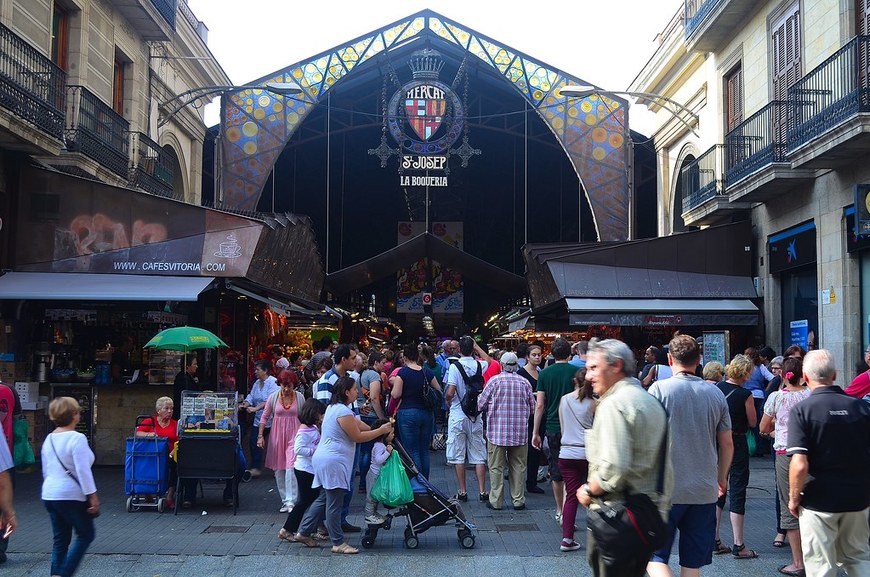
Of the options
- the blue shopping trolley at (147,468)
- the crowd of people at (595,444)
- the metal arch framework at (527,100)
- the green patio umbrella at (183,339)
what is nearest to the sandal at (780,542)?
the crowd of people at (595,444)

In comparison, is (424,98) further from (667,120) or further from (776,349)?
(776,349)

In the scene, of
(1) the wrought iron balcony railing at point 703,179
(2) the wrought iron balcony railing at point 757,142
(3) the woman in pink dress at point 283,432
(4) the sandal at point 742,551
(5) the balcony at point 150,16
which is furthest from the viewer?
(1) the wrought iron balcony railing at point 703,179

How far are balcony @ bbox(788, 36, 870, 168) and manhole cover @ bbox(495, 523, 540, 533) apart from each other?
24.6 feet

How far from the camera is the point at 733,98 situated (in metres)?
19.5

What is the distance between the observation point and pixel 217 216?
13.9m

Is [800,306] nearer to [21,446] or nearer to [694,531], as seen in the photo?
[694,531]

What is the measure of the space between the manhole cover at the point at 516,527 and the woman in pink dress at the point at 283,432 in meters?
2.34

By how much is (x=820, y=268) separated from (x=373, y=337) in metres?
25.6

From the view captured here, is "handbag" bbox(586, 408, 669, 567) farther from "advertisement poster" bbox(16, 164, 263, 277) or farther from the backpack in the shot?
"advertisement poster" bbox(16, 164, 263, 277)

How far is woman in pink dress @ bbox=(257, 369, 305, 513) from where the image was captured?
9734 mm

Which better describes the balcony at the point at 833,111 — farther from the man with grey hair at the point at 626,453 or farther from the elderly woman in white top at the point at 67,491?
the elderly woman in white top at the point at 67,491

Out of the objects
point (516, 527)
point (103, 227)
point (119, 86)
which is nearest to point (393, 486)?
point (516, 527)

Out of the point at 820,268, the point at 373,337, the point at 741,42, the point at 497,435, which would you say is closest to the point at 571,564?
the point at 497,435

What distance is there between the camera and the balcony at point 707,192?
18453 millimetres
